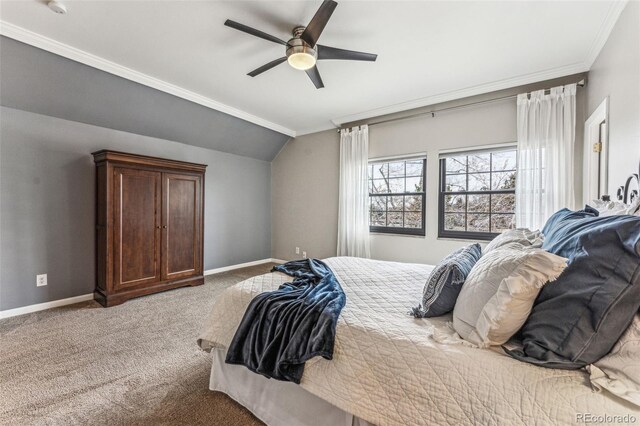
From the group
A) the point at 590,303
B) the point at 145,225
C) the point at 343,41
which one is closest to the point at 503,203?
the point at 343,41

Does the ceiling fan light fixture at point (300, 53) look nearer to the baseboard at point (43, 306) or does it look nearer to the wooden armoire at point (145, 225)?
the wooden armoire at point (145, 225)

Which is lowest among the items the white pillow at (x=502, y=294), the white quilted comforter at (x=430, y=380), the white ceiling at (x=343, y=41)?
the white quilted comforter at (x=430, y=380)

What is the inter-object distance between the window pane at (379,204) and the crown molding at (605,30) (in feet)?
8.65

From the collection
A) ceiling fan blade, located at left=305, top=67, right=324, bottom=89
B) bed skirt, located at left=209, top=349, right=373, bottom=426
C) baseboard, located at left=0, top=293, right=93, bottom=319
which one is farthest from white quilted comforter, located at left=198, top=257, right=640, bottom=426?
baseboard, located at left=0, top=293, right=93, bottom=319

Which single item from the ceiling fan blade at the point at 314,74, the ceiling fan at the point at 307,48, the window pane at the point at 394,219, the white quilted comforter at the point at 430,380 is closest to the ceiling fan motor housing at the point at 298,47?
the ceiling fan at the point at 307,48

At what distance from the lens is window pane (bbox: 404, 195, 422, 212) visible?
402 centimetres

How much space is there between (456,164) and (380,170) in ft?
3.63

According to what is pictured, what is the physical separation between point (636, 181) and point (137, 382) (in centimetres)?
344

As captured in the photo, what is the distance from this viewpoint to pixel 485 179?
11.6ft

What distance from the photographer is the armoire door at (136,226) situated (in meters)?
3.24

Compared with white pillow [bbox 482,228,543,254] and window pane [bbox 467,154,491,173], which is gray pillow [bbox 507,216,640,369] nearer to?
white pillow [bbox 482,228,543,254]

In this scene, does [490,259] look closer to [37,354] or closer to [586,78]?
[586,78]

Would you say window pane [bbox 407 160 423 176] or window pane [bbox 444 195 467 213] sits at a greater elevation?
window pane [bbox 407 160 423 176]

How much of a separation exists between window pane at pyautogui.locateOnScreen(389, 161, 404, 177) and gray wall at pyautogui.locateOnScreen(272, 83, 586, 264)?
0.61 ft
